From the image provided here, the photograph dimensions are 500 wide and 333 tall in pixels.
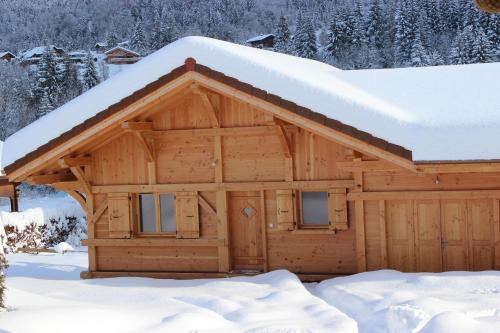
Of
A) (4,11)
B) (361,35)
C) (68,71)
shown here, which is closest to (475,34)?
(361,35)

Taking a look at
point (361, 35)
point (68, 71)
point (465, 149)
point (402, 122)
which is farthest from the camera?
point (361, 35)

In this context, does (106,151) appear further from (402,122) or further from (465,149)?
(465,149)

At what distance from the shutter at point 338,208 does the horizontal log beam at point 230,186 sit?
5.8 inches

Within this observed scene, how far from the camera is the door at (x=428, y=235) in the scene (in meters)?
12.3

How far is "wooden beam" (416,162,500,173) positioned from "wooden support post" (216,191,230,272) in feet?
13.8

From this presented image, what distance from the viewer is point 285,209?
1301 cm

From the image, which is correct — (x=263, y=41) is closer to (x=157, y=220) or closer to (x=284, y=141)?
(x=157, y=220)

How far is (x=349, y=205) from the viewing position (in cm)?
1276

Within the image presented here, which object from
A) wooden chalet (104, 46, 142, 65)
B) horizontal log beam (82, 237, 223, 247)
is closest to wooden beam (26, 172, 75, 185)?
horizontal log beam (82, 237, 223, 247)

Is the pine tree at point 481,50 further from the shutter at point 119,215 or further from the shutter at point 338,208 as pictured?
the shutter at point 119,215

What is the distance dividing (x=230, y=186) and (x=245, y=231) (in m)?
1.06

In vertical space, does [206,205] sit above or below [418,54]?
below

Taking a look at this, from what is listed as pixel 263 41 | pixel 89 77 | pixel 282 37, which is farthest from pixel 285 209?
pixel 263 41

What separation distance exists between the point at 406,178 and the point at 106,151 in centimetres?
651
